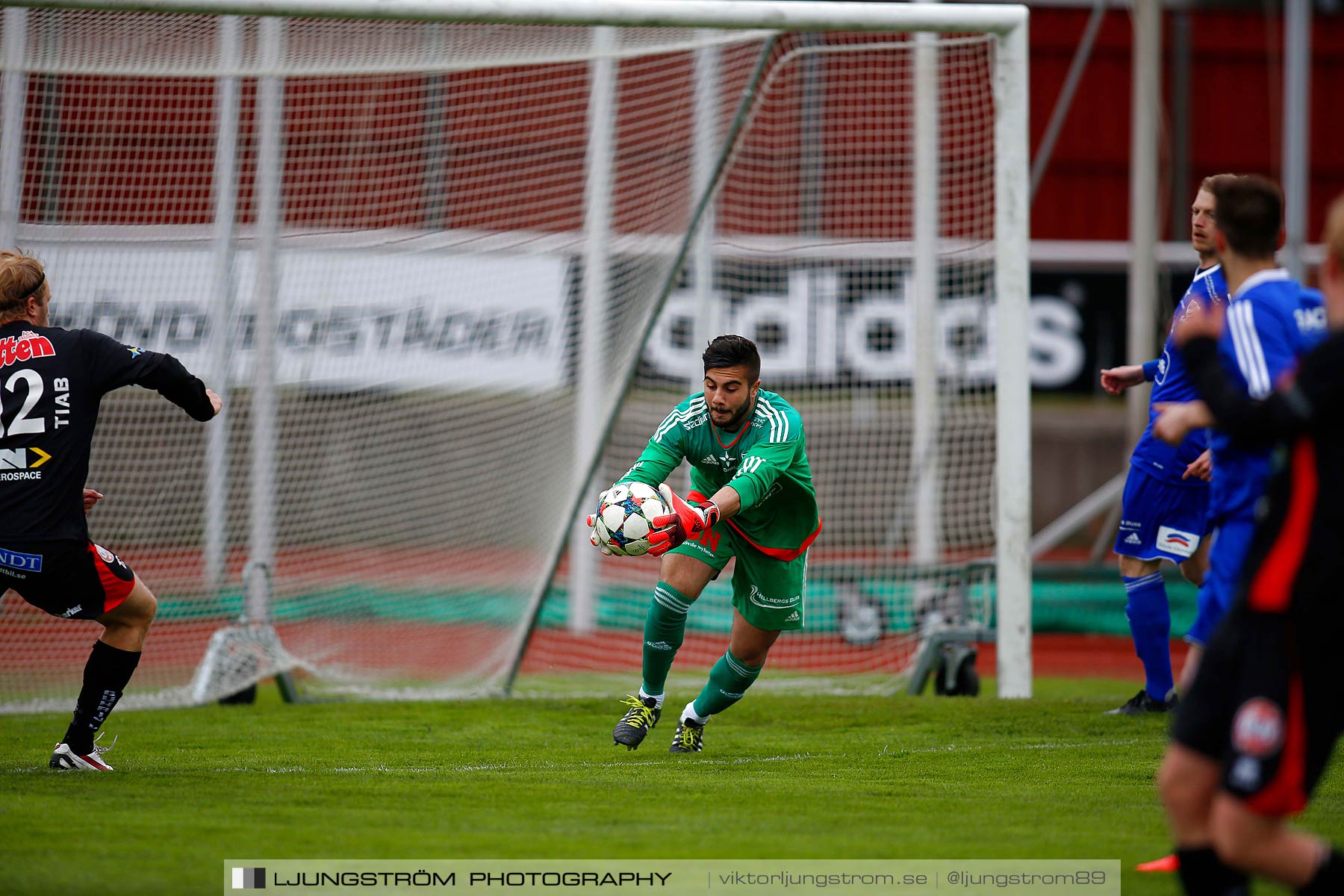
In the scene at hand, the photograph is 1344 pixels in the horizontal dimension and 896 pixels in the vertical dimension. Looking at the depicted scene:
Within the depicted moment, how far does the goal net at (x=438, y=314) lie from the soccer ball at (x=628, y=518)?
3.25 metres

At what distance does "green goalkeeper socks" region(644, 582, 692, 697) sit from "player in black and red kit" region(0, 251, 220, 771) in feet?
6.69

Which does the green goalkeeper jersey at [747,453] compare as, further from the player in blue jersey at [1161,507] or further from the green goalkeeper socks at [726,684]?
the player in blue jersey at [1161,507]

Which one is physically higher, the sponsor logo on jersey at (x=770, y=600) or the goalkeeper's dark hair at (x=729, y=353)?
the goalkeeper's dark hair at (x=729, y=353)

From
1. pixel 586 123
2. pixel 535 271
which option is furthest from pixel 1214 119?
pixel 535 271

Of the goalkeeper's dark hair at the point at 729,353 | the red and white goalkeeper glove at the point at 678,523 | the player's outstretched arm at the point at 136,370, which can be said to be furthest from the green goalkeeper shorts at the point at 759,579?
the player's outstretched arm at the point at 136,370

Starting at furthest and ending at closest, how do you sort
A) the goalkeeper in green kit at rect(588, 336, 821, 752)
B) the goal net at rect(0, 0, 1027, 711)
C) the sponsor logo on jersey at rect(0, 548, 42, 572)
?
the goal net at rect(0, 0, 1027, 711)
the goalkeeper in green kit at rect(588, 336, 821, 752)
the sponsor logo on jersey at rect(0, 548, 42, 572)

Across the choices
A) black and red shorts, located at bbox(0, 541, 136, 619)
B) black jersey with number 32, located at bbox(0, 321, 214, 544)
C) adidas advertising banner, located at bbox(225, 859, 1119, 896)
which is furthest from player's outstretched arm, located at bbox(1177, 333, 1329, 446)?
black and red shorts, located at bbox(0, 541, 136, 619)

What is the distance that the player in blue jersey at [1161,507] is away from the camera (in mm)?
6512

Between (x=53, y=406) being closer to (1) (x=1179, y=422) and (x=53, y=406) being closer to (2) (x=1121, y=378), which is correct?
(1) (x=1179, y=422)

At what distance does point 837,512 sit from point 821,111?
3391 millimetres

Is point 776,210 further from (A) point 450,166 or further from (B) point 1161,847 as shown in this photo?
(B) point 1161,847

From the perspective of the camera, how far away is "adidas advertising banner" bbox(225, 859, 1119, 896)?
12.6ft

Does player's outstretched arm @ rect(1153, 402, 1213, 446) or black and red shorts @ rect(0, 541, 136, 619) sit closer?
player's outstretched arm @ rect(1153, 402, 1213, 446)

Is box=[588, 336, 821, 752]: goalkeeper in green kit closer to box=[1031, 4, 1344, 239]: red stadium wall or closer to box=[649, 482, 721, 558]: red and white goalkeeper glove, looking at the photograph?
box=[649, 482, 721, 558]: red and white goalkeeper glove
